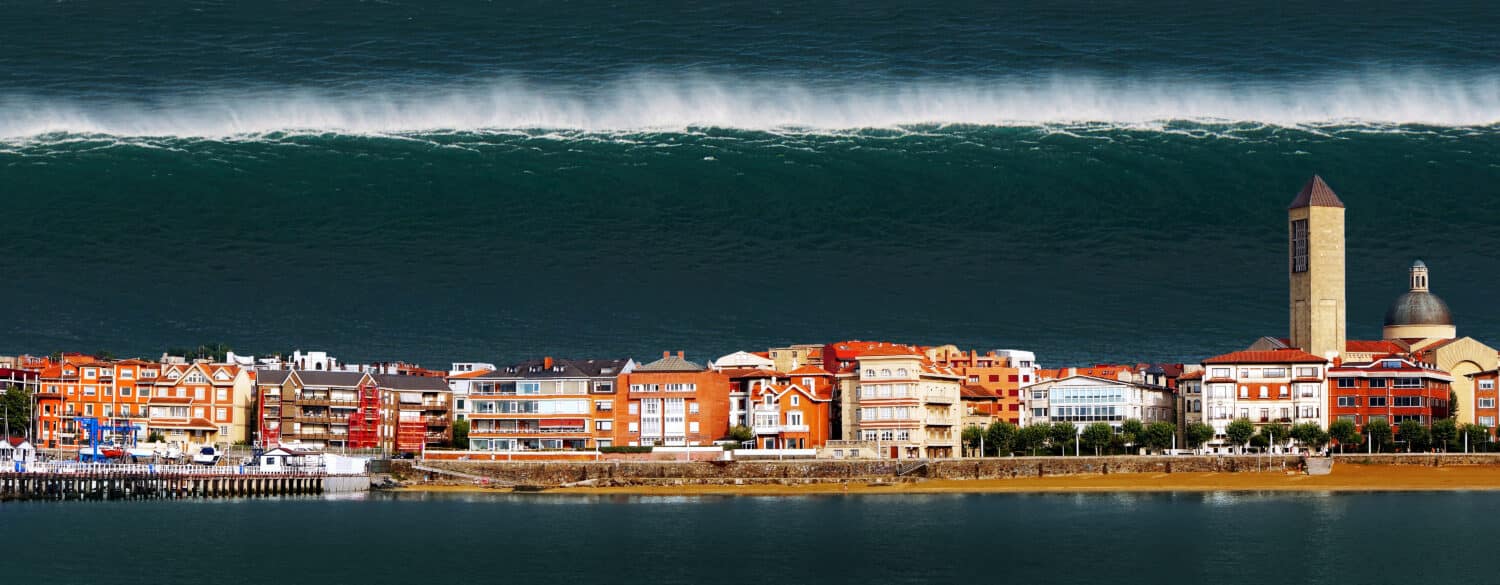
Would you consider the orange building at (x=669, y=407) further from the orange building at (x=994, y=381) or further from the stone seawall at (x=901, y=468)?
the orange building at (x=994, y=381)

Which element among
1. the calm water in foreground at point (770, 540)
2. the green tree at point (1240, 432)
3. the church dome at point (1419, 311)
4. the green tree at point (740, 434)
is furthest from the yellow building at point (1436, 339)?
the green tree at point (740, 434)

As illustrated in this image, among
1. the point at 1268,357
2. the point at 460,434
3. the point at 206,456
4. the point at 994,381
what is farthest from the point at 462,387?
the point at 1268,357

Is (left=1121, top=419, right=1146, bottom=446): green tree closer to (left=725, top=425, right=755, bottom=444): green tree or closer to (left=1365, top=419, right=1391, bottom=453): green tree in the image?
(left=1365, top=419, right=1391, bottom=453): green tree

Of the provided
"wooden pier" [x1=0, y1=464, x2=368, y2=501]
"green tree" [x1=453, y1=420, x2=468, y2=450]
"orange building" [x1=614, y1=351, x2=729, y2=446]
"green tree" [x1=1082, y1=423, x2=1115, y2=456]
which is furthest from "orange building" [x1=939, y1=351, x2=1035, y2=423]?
"wooden pier" [x1=0, y1=464, x2=368, y2=501]

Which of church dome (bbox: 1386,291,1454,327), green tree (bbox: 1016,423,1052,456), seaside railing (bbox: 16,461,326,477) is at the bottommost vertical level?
seaside railing (bbox: 16,461,326,477)

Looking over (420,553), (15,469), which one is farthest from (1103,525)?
(15,469)
